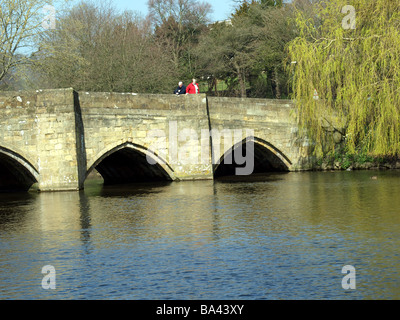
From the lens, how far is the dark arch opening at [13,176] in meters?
20.3

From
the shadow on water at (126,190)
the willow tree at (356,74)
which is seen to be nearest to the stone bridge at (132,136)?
the shadow on water at (126,190)

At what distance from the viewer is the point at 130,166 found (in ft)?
80.4

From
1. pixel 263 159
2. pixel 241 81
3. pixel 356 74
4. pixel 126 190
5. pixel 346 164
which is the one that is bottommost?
pixel 126 190

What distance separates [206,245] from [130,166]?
1484 centimetres

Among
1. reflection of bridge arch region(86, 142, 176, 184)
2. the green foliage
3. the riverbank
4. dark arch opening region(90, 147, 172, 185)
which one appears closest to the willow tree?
the riverbank

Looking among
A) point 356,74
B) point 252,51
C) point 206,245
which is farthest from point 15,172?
point 252,51

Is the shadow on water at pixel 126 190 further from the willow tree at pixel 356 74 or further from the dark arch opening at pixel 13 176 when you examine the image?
the willow tree at pixel 356 74

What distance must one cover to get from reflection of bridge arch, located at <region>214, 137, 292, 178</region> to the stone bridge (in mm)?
46

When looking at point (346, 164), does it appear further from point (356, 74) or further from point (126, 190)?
point (126, 190)

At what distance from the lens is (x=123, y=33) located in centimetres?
3675

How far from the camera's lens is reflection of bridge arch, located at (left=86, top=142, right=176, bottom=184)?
21.1 meters

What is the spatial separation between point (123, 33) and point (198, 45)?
6739 millimetres

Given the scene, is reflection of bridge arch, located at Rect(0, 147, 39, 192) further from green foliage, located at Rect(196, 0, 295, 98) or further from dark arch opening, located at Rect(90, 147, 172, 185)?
green foliage, located at Rect(196, 0, 295, 98)
